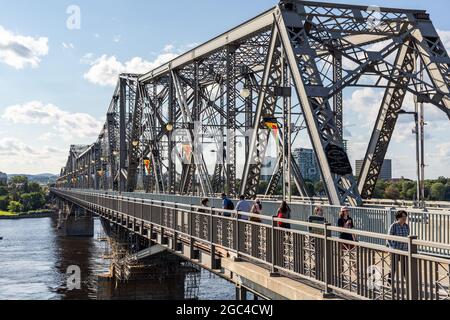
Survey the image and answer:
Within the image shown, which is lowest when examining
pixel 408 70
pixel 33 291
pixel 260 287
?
pixel 33 291

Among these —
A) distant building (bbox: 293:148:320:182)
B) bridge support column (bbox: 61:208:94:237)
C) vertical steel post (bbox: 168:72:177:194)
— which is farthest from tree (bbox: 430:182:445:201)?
bridge support column (bbox: 61:208:94:237)

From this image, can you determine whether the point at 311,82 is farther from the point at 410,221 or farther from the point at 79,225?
the point at 79,225

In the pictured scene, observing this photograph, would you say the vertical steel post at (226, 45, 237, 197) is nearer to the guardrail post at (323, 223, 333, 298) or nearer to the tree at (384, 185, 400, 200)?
the guardrail post at (323, 223, 333, 298)

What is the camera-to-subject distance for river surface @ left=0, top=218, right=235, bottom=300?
4275cm

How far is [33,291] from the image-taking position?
4456 centimetres

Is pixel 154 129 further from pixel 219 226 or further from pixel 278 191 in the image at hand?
pixel 219 226

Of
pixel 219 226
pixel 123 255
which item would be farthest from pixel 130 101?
pixel 219 226

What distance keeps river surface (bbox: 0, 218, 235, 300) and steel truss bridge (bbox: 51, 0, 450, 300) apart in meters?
6.95

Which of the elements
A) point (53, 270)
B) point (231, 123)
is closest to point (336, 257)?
point (231, 123)

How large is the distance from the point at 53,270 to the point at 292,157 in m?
36.2

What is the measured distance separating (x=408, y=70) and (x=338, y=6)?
401cm

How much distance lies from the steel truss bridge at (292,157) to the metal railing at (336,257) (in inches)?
0.9
